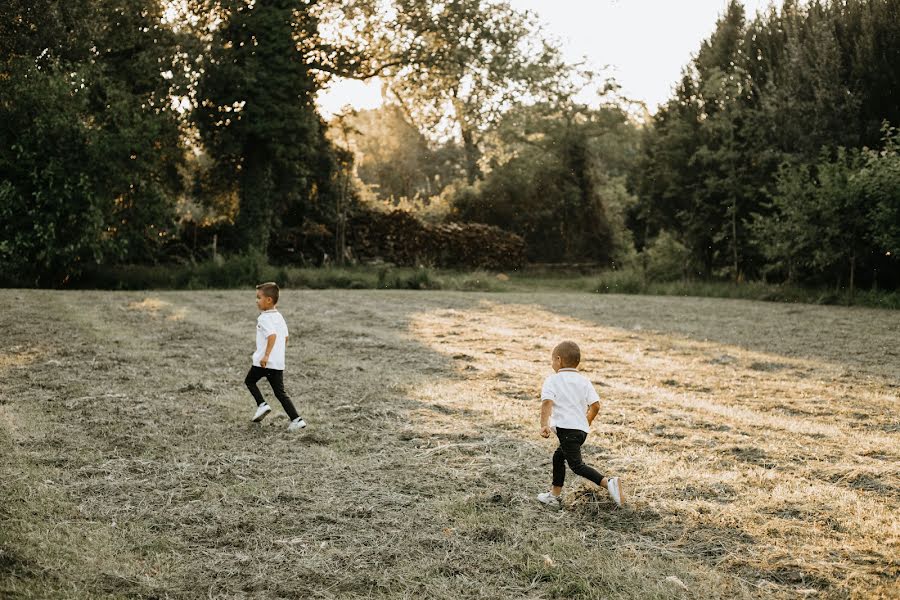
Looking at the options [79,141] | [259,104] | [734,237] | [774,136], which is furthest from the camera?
[259,104]

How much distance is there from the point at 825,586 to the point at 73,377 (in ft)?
22.3

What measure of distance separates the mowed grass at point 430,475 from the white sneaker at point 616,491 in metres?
0.09

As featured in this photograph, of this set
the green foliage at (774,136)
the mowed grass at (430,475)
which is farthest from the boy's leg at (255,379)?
the green foliage at (774,136)

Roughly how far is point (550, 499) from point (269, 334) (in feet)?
8.85

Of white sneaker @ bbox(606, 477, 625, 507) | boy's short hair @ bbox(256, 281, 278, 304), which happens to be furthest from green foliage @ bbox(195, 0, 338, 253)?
white sneaker @ bbox(606, 477, 625, 507)

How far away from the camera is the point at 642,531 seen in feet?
12.9

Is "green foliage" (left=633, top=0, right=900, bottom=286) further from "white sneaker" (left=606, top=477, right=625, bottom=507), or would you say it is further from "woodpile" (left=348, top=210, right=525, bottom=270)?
"white sneaker" (left=606, top=477, right=625, bottom=507)

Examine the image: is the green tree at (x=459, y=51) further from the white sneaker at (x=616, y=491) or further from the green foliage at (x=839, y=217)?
the white sneaker at (x=616, y=491)

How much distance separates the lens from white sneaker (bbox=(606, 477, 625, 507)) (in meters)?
4.20

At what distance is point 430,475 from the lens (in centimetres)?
481

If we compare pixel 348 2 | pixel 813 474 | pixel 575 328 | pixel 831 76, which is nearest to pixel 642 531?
pixel 813 474

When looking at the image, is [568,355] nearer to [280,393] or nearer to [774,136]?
[280,393]

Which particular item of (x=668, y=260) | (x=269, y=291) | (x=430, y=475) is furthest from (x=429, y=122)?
(x=430, y=475)

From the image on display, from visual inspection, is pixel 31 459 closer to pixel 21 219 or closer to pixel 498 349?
pixel 498 349
